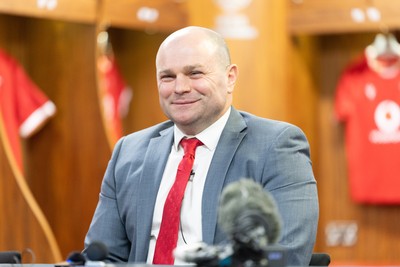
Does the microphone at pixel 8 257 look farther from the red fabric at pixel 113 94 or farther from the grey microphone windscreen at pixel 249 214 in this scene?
the red fabric at pixel 113 94

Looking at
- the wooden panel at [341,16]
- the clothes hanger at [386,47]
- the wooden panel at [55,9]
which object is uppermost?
the wooden panel at [55,9]

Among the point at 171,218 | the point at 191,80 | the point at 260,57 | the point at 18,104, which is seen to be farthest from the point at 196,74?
the point at 260,57

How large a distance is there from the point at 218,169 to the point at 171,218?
8.1 inches

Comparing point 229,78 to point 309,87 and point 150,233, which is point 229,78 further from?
point 309,87

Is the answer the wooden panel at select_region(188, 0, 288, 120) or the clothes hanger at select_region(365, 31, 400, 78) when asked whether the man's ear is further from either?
the clothes hanger at select_region(365, 31, 400, 78)

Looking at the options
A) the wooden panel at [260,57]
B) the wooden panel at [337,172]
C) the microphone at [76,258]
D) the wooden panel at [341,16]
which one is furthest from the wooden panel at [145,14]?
the microphone at [76,258]

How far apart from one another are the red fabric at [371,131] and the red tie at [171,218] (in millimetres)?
4309

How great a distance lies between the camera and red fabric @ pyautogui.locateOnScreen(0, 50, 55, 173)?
596 cm

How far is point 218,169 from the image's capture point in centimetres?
279

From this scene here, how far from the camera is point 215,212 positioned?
8.96 feet

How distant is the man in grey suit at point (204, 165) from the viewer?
273 cm

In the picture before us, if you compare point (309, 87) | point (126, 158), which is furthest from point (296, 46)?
point (126, 158)

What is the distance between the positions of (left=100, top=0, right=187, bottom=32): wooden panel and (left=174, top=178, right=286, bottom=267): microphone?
445 cm

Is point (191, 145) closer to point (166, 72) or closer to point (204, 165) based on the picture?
point (204, 165)
